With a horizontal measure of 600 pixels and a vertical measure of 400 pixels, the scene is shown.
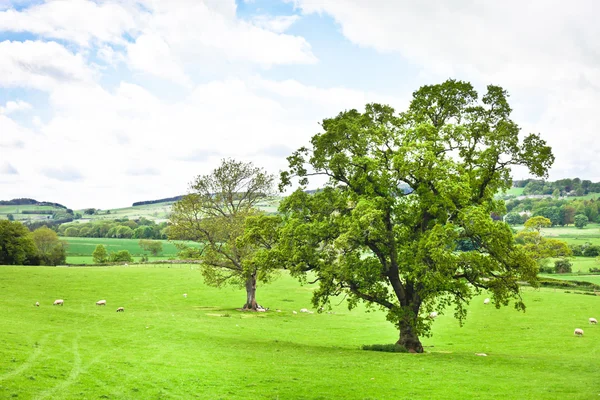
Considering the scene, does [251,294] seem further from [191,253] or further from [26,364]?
[26,364]

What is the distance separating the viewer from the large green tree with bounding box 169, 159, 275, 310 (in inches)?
2292

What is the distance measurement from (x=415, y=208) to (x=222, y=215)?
110ft

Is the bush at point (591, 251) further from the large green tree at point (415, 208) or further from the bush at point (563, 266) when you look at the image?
the large green tree at point (415, 208)

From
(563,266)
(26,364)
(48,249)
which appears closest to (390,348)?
(26,364)

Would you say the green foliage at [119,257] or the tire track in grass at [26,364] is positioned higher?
the tire track in grass at [26,364]

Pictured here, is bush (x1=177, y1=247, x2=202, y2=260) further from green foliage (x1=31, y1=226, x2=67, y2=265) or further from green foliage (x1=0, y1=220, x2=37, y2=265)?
green foliage (x1=31, y1=226, x2=67, y2=265)

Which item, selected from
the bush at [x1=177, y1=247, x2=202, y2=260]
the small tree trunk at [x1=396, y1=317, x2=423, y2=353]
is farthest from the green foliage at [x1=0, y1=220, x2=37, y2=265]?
the small tree trunk at [x1=396, y1=317, x2=423, y2=353]

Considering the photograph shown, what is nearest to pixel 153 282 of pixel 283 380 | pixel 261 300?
pixel 261 300

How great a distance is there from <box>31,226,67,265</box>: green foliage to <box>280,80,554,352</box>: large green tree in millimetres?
105960

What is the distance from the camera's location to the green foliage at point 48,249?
406ft

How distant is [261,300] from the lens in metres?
74.4

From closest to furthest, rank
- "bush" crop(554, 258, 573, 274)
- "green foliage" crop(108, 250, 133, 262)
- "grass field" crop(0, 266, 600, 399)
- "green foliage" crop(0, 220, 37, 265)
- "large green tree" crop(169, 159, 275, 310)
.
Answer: "grass field" crop(0, 266, 600, 399) → "large green tree" crop(169, 159, 275, 310) → "green foliage" crop(0, 220, 37, 265) → "bush" crop(554, 258, 573, 274) → "green foliage" crop(108, 250, 133, 262)

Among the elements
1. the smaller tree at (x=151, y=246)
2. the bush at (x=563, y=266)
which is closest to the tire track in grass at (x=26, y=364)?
the bush at (x=563, y=266)

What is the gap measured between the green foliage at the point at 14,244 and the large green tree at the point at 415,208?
3695 inches
